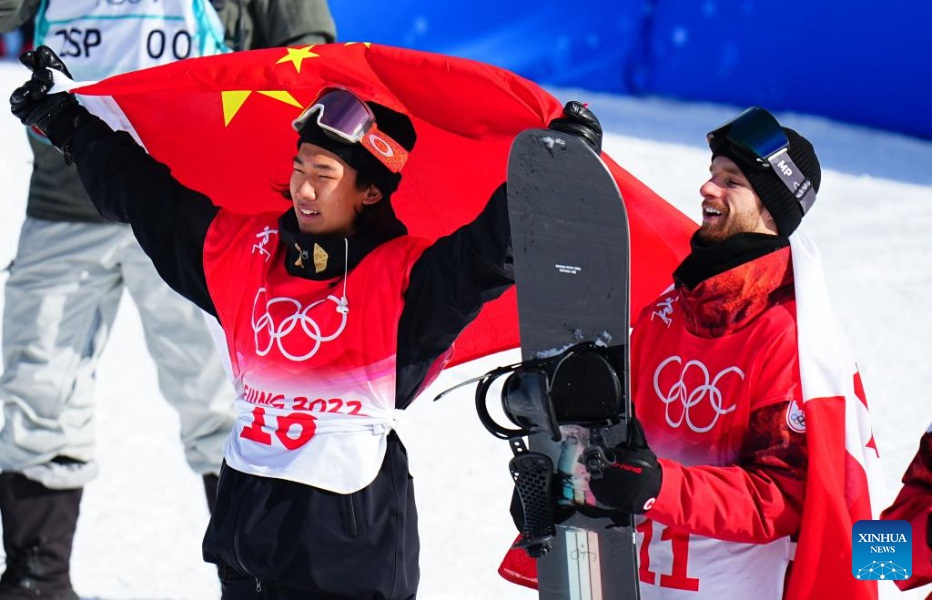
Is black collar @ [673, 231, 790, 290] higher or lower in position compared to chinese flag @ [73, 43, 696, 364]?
lower

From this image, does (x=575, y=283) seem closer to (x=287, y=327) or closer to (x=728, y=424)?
(x=728, y=424)

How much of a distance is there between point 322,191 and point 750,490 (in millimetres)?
1062

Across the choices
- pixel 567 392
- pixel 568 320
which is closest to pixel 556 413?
pixel 567 392

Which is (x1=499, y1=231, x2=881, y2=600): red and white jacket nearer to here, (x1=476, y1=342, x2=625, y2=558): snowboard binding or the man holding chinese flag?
(x1=476, y1=342, x2=625, y2=558): snowboard binding

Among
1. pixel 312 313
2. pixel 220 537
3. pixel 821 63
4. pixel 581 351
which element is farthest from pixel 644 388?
pixel 821 63

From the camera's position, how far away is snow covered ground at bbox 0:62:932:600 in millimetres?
4844

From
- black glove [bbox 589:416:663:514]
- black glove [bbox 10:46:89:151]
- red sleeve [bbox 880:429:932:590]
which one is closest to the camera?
black glove [bbox 589:416:663:514]

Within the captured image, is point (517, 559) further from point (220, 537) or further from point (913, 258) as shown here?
point (913, 258)

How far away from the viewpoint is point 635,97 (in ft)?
35.7

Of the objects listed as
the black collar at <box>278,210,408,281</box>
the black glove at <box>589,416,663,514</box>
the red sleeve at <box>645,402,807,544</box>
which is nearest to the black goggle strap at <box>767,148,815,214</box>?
the red sleeve at <box>645,402,807,544</box>

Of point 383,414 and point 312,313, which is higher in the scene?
point 312,313

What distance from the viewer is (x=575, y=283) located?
8.97 ft

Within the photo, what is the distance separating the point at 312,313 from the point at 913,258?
574cm

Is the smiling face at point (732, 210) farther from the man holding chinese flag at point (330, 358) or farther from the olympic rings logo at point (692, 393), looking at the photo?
the man holding chinese flag at point (330, 358)
